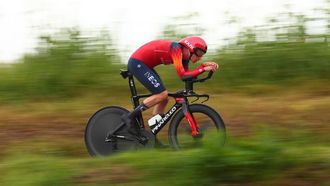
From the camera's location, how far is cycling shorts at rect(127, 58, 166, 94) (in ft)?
26.9

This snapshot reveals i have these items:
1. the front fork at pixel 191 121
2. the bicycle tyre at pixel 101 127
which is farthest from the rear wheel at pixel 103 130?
the front fork at pixel 191 121

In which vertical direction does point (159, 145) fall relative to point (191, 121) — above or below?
below

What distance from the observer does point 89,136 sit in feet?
27.9

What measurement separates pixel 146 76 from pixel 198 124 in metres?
0.82

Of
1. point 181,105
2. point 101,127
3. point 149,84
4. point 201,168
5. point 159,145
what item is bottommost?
point 159,145

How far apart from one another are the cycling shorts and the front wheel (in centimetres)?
39

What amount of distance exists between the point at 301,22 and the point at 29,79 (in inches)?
169

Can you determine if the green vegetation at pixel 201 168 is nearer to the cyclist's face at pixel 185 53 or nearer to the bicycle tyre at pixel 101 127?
the bicycle tyre at pixel 101 127

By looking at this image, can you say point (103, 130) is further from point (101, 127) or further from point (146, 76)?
point (146, 76)

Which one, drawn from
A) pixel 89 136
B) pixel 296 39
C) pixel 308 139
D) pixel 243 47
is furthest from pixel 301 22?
pixel 89 136

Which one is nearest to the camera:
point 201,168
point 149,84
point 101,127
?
point 201,168

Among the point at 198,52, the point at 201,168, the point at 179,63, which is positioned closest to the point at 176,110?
the point at 179,63

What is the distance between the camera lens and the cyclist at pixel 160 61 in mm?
8031

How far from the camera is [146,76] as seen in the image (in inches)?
324
